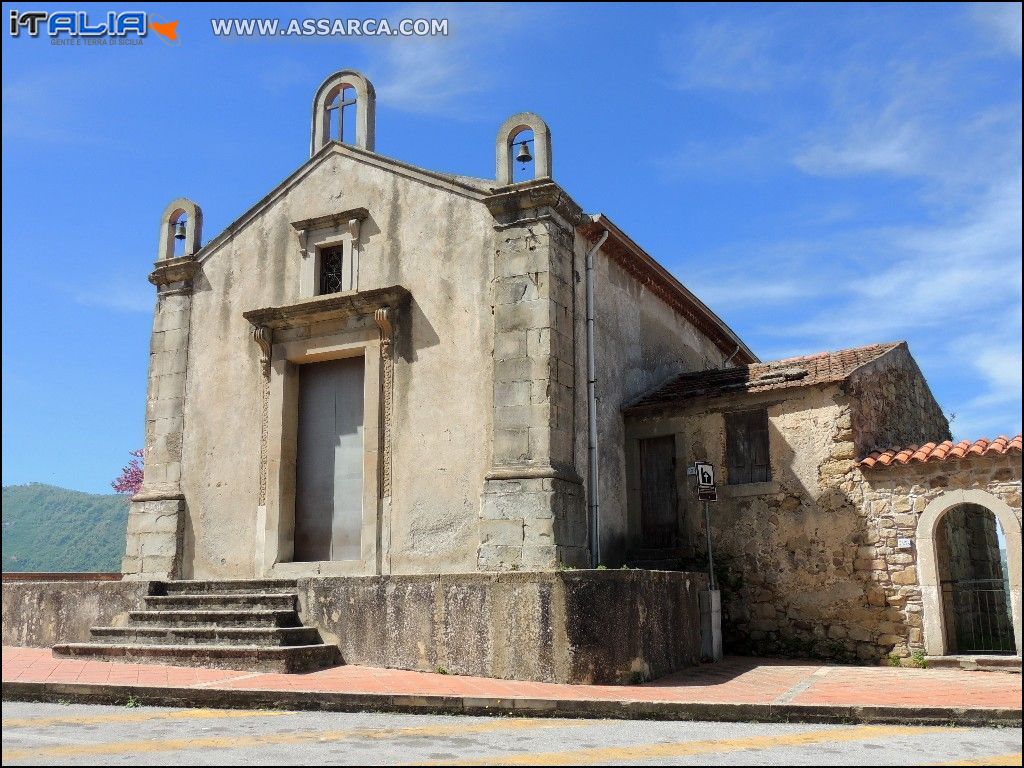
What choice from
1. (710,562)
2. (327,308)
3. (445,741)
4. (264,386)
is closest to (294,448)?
(264,386)

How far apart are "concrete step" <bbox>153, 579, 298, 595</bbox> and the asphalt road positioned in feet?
10.8

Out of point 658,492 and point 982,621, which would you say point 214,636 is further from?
point 982,621

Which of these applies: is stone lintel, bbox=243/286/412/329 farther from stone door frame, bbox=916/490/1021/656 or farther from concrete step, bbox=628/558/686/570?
stone door frame, bbox=916/490/1021/656

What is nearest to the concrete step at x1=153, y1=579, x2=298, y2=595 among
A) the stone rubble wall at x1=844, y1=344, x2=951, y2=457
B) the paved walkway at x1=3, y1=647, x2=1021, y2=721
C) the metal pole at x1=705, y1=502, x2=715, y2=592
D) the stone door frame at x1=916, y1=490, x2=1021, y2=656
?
the paved walkway at x1=3, y1=647, x2=1021, y2=721

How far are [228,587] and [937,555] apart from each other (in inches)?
343

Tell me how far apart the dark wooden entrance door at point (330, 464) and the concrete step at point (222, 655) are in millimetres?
2342

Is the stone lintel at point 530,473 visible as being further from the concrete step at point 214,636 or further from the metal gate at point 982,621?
the metal gate at point 982,621

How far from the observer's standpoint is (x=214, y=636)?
9.96 m

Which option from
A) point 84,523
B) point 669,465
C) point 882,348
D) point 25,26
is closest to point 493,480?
point 669,465

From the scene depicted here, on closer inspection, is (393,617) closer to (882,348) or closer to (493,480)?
(493,480)

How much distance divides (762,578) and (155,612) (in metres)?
7.61

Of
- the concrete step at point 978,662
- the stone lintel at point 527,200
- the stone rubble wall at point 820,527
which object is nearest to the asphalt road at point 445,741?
the concrete step at point 978,662

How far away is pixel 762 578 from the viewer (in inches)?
463

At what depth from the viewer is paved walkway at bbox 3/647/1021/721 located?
746 cm
